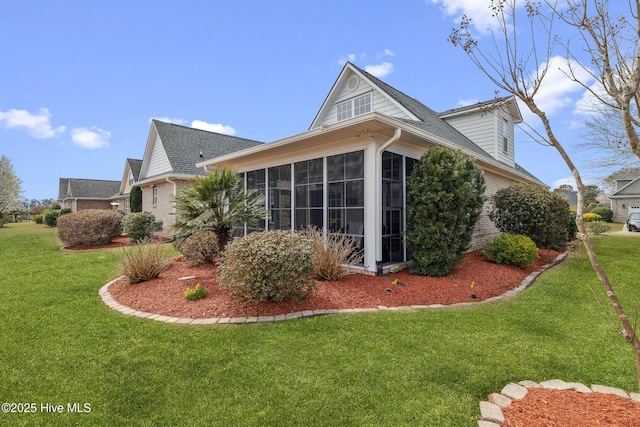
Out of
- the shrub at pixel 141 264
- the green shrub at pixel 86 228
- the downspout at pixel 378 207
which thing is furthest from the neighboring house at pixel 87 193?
the downspout at pixel 378 207

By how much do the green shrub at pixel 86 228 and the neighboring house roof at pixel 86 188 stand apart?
2442 cm

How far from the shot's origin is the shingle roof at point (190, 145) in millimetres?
14984

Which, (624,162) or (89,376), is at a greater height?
(624,162)

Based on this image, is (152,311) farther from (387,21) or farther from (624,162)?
(624,162)

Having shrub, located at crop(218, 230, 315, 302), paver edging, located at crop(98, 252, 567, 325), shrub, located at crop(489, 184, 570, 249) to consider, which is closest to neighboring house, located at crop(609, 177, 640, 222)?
shrub, located at crop(489, 184, 570, 249)

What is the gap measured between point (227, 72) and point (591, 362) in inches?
458

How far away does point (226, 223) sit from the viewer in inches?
277

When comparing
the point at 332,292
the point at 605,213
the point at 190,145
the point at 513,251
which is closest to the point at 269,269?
the point at 332,292

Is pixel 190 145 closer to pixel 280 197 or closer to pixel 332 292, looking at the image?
pixel 280 197

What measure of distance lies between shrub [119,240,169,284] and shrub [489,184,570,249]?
31.1ft

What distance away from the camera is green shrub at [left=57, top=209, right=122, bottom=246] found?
1139cm

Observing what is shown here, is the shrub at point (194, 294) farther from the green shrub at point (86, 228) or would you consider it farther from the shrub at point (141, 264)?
the green shrub at point (86, 228)

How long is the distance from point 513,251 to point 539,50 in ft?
20.1

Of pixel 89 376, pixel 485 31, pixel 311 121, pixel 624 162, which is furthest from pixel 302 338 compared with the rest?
pixel 624 162
